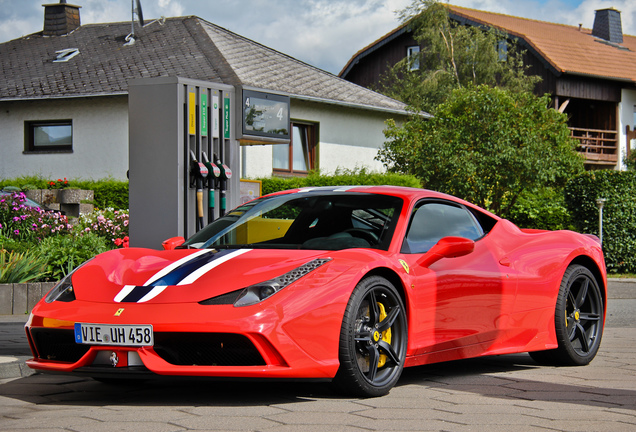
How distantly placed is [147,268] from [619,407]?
275 cm

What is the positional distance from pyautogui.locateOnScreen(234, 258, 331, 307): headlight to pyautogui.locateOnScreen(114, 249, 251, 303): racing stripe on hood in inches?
14.0

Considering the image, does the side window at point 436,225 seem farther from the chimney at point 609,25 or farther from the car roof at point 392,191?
the chimney at point 609,25

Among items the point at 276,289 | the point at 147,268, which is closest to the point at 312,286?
the point at 276,289

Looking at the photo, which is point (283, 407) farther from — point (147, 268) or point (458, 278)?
point (458, 278)

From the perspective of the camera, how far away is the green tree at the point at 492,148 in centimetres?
2069

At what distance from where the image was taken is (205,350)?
4734mm

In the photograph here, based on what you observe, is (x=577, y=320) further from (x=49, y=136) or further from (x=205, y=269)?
(x=49, y=136)

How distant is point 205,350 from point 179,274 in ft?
1.75

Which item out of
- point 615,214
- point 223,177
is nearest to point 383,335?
point 223,177

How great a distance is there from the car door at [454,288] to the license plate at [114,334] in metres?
1.61

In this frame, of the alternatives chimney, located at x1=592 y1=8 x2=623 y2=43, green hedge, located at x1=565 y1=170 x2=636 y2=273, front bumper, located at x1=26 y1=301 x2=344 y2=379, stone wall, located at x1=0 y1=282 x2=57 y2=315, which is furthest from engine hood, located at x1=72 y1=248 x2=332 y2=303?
chimney, located at x1=592 y1=8 x2=623 y2=43

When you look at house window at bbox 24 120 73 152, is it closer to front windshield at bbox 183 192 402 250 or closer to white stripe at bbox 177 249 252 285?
front windshield at bbox 183 192 402 250

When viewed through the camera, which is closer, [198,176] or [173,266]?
[173,266]

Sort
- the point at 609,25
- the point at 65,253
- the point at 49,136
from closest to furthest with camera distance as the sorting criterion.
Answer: the point at 65,253
the point at 49,136
the point at 609,25
